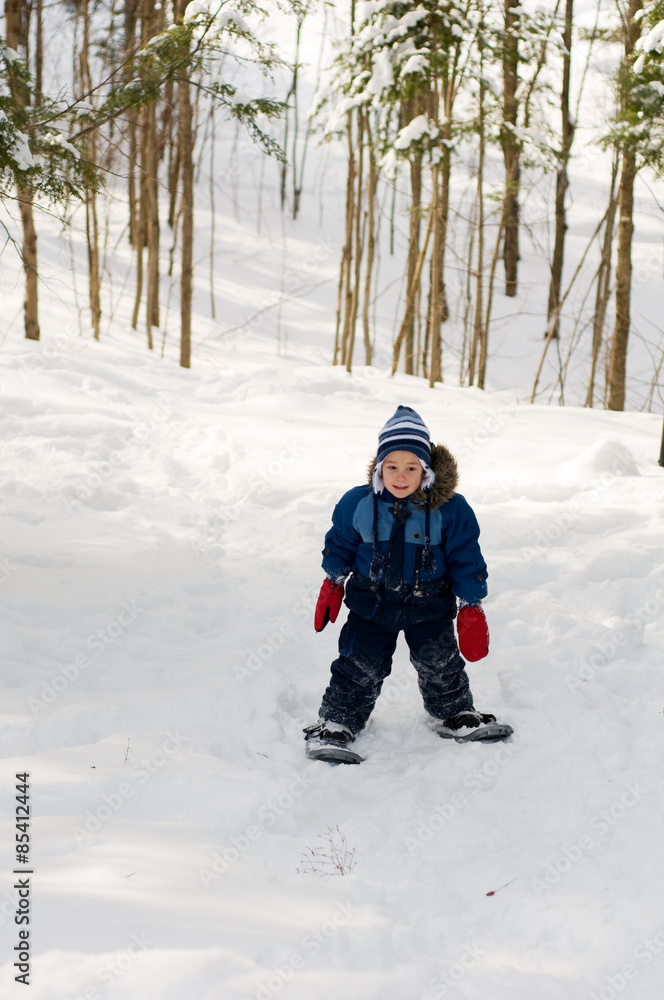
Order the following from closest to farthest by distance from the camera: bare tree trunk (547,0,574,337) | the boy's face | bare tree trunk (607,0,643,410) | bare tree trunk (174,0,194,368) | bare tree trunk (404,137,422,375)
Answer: the boy's face → bare tree trunk (607,0,643,410) → bare tree trunk (174,0,194,368) → bare tree trunk (404,137,422,375) → bare tree trunk (547,0,574,337)

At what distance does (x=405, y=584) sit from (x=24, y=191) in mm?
3397

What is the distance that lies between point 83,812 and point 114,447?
17.3ft

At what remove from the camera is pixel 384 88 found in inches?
413

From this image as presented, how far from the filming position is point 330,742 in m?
3.17

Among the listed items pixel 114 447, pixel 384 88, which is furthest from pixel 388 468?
pixel 384 88

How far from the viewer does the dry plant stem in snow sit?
7.90ft

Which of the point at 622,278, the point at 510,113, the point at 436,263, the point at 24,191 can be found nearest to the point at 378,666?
the point at 24,191

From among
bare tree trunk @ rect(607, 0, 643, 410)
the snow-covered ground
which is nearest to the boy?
the snow-covered ground

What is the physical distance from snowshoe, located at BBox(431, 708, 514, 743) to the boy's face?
3.43 feet

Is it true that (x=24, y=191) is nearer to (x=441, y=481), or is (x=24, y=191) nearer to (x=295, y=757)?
(x=441, y=481)

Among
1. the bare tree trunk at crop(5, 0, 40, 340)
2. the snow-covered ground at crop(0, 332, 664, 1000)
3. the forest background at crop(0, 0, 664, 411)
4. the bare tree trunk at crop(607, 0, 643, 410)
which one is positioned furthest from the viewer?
the bare tree trunk at crop(607, 0, 643, 410)

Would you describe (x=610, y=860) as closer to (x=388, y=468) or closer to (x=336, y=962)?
(x=336, y=962)

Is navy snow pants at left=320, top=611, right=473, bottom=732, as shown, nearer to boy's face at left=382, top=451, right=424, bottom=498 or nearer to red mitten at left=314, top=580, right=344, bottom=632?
red mitten at left=314, top=580, right=344, bottom=632

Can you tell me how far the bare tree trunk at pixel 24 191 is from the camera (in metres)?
4.52
